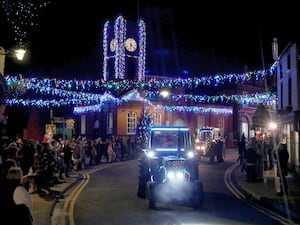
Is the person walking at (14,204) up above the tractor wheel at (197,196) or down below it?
above

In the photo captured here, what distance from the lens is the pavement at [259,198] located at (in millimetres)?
11328

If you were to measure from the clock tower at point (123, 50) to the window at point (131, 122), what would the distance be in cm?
404

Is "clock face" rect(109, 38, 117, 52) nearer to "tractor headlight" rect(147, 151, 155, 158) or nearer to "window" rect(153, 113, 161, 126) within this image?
"window" rect(153, 113, 161, 126)

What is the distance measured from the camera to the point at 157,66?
173 ft

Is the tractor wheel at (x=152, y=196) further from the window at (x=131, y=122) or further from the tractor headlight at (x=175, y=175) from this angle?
the window at (x=131, y=122)

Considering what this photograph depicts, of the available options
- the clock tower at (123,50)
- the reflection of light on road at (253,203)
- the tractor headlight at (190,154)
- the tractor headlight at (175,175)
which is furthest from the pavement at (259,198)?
the clock tower at (123,50)

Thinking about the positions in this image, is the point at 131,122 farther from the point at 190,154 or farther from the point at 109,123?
the point at 190,154

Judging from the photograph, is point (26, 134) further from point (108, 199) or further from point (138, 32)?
point (108, 199)

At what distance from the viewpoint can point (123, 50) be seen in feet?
147

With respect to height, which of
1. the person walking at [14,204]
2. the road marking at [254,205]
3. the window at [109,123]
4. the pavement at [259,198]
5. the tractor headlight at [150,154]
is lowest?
the road marking at [254,205]

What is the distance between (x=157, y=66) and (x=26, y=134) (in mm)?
17615

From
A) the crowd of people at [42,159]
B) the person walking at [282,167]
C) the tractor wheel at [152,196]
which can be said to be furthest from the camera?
the person walking at [282,167]

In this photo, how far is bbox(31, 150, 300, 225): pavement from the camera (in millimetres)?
11328

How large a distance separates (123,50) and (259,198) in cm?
3267
